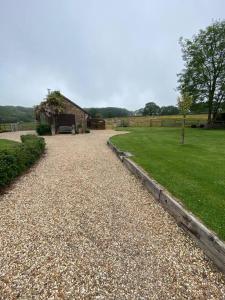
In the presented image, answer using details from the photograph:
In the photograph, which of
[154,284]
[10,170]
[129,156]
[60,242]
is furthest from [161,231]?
[129,156]

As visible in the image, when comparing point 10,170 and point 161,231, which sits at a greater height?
point 10,170

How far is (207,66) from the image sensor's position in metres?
25.4

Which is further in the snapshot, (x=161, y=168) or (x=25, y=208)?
(x=161, y=168)

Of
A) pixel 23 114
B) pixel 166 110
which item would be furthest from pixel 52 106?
pixel 166 110

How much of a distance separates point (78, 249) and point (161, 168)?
4045 mm

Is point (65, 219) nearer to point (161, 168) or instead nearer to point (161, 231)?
point (161, 231)

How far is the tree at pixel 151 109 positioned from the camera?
85.3 meters

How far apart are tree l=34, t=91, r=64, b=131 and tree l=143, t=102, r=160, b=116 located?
6751 cm

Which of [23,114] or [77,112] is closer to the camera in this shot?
[77,112]

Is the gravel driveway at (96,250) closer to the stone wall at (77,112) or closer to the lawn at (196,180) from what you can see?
the lawn at (196,180)

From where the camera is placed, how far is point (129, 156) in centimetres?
795

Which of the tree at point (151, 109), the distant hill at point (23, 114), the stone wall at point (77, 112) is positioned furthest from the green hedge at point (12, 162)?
the tree at point (151, 109)

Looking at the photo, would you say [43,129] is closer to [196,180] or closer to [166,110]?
[196,180]

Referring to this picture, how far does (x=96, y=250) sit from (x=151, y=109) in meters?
87.7
